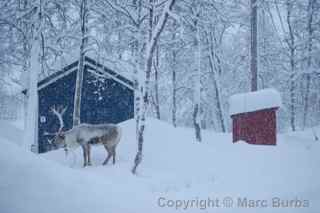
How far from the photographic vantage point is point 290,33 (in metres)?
29.7

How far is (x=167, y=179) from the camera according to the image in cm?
1154

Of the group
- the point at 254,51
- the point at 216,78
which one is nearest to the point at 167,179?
the point at 254,51

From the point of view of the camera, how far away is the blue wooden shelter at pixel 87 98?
21094 mm

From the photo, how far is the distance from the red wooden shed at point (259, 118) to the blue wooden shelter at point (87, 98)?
6.86m

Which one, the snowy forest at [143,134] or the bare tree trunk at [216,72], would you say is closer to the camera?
the snowy forest at [143,134]

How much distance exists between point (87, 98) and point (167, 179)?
36.6ft

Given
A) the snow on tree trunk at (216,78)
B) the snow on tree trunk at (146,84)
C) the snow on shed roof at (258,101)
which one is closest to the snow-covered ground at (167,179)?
the snow on tree trunk at (146,84)

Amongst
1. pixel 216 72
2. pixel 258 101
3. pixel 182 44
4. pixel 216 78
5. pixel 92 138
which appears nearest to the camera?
pixel 92 138

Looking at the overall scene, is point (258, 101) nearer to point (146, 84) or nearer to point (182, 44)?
point (146, 84)

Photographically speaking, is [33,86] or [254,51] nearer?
[33,86]

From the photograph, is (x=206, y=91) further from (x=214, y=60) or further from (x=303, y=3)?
(x=303, y=3)

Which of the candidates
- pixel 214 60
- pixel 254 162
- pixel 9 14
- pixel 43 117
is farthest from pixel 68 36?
pixel 214 60

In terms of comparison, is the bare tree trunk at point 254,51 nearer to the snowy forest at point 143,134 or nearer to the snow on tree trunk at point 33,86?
the snowy forest at point 143,134

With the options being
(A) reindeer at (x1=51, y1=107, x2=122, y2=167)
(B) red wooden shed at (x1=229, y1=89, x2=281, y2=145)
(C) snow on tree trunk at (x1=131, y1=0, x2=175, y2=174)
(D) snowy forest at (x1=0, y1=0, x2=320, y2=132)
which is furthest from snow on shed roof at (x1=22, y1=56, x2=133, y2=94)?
(C) snow on tree trunk at (x1=131, y1=0, x2=175, y2=174)
